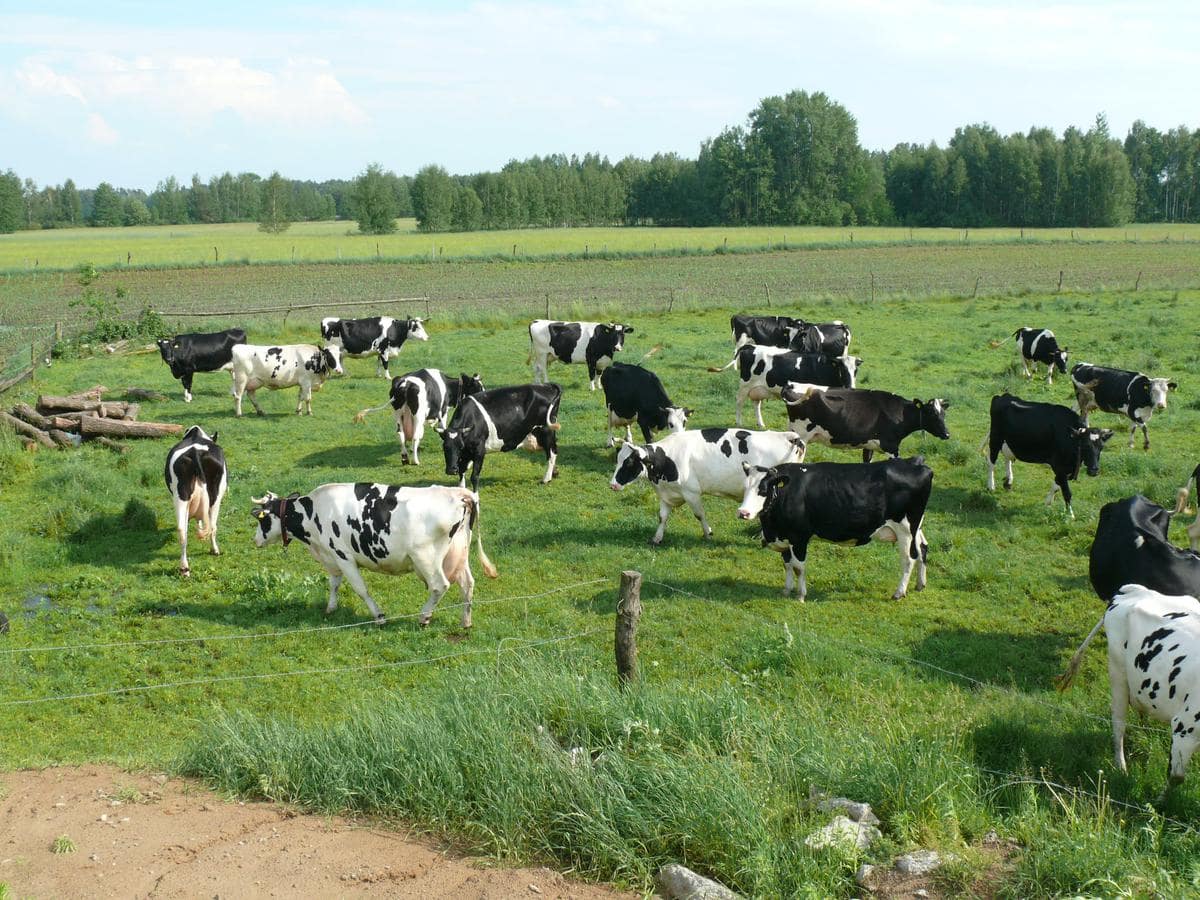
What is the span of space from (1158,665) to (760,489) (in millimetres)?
5030

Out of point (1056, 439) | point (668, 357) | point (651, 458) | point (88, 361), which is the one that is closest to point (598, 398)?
point (668, 357)

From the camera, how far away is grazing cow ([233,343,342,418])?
20250 millimetres

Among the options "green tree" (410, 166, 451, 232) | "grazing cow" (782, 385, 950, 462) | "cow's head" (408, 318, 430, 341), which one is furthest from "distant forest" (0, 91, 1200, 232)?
"grazing cow" (782, 385, 950, 462)

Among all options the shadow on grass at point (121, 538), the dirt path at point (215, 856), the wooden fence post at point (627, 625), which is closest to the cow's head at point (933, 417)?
the wooden fence post at point (627, 625)

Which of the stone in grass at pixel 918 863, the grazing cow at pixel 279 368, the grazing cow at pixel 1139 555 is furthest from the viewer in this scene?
the grazing cow at pixel 279 368

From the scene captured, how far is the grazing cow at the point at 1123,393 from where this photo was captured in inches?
684

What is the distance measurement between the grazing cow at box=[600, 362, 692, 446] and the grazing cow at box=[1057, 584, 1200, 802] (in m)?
9.41

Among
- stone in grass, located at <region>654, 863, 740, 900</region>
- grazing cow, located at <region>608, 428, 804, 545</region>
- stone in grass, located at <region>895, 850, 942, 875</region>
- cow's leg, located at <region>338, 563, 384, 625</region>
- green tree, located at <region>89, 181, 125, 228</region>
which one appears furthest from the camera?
green tree, located at <region>89, 181, 125, 228</region>

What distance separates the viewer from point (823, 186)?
4250 inches

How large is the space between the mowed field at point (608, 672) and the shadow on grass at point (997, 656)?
3cm

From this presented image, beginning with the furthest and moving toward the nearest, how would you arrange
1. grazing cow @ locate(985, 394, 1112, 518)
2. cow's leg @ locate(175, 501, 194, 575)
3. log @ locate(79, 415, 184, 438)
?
1. log @ locate(79, 415, 184, 438)
2. grazing cow @ locate(985, 394, 1112, 518)
3. cow's leg @ locate(175, 501, 194, 575)

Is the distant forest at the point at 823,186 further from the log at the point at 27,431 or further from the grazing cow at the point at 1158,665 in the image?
the grazing cow at the point at 1158,665

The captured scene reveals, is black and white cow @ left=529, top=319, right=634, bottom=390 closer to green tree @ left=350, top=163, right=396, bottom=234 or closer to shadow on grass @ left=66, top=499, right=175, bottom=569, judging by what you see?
shadow on grass @ left=66, top=499, right=175, bottom=569

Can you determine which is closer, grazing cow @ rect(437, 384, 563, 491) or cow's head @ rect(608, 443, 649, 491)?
cow's head @ rect(608, 443, 649, 491)
